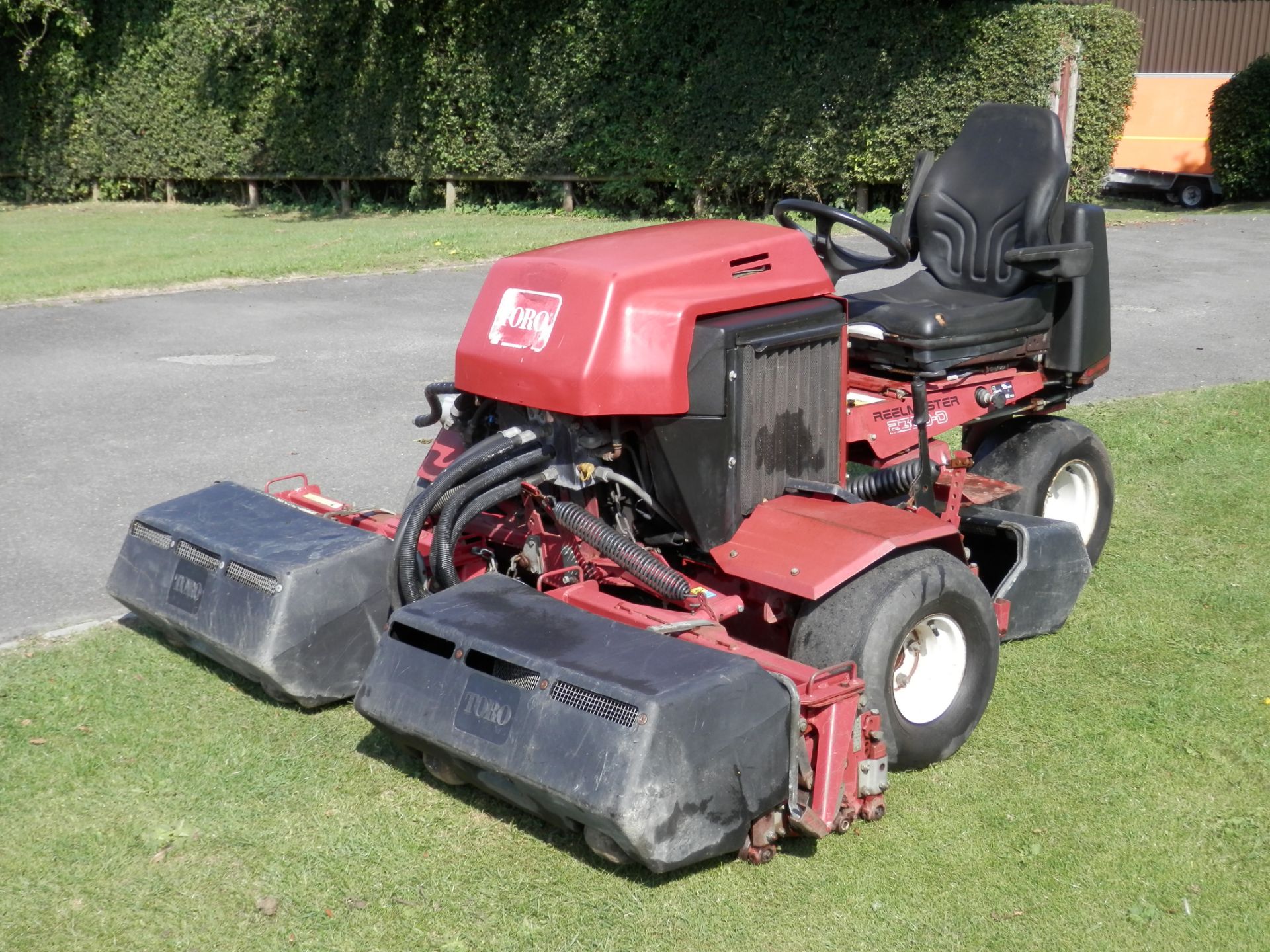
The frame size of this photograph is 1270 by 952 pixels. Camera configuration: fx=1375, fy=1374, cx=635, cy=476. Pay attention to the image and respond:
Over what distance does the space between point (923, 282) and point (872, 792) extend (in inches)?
114

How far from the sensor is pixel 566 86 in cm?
1694

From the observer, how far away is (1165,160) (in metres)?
18.9

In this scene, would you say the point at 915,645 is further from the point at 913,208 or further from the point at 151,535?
the point at 913,208

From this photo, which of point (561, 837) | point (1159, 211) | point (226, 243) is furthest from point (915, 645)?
point (1159, 211)

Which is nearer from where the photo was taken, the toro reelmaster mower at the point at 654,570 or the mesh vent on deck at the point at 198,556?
the toro reelmaster mower at the point at 654,570

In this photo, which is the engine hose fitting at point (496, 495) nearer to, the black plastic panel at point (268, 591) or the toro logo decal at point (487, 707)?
the black plastic panel at point (268, 591)

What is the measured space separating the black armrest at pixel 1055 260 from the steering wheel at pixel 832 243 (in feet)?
1.39

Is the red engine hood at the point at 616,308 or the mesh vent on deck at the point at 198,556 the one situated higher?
the red engine hood at the point at 616,308

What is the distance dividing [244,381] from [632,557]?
5.38 metres

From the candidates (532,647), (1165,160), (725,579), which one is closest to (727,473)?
(725,579)

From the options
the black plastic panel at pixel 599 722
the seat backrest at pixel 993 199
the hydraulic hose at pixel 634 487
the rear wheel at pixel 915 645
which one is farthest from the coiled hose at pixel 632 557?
the seat backrest at pixel 993 199

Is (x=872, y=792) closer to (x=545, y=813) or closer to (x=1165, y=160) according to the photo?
(x=545, y=813)

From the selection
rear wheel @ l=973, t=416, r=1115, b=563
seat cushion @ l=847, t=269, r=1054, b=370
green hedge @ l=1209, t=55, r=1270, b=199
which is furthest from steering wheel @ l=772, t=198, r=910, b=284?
green hedge @ l=1209, t=55, r=1270, b=199

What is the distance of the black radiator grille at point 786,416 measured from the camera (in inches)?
158
